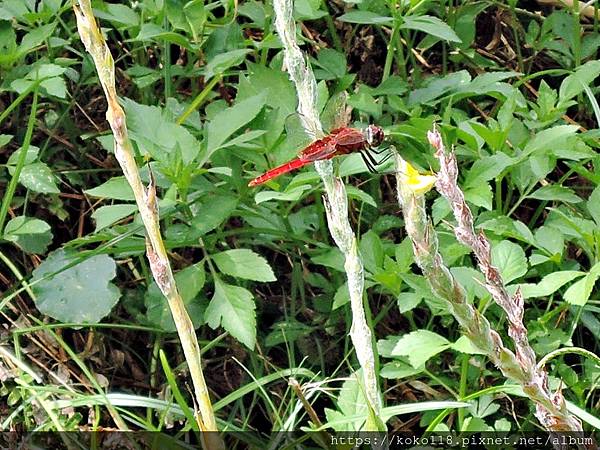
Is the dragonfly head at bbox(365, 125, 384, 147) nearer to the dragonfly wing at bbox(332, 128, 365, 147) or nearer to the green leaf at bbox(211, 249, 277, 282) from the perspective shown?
the dragonfly wing at bbox(332, 128, 365, 147)

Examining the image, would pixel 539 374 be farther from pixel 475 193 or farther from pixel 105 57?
pixel 475 193

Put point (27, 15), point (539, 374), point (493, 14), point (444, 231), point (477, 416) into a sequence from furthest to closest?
1. point (493, 14)
2. point (27, 15)
3. point (444, 231)
4. point (477, 416)
5. point (539, 374)

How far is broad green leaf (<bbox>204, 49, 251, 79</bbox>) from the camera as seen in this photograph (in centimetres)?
221

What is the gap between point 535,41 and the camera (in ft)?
9.78

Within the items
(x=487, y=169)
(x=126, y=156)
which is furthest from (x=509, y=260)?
(x=126, y=156)

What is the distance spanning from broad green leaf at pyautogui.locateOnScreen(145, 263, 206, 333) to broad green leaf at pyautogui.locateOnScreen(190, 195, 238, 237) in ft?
0.36

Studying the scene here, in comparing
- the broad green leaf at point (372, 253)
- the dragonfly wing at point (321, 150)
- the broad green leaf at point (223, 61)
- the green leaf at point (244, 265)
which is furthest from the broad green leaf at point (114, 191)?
the dragonfly wing at point (321, 150)

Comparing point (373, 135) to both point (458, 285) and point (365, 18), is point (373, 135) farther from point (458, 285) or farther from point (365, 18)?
point (365, 18)

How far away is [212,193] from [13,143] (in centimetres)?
107

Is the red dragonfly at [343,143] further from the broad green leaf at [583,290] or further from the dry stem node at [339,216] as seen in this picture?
the broad green leaf at [583,290]

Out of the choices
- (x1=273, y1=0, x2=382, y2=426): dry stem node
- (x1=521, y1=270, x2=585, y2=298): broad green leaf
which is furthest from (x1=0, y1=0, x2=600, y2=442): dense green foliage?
(x1=273, y1=0, x2=382, y2=426): dry stem node

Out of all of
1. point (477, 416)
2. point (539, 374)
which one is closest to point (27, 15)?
point (477, 416)

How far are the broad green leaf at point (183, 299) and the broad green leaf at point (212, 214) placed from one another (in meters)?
0.11

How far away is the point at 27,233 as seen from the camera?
2291 mm
